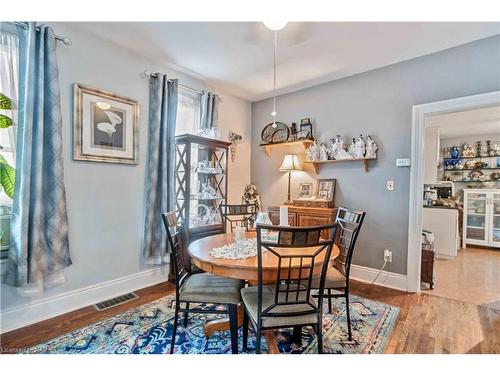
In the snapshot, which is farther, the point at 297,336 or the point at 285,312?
the point at 297,336

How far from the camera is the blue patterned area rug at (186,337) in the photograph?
5.98 ft

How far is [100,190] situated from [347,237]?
96.9 inches

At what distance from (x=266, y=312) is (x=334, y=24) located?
2.34 m

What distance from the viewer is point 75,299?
2.42 metres

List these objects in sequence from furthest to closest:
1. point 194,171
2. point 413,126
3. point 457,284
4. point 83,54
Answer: point 194,171 → point 457,284 → point 413,126 → point 83,54

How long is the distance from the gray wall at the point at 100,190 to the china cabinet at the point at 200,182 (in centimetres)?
44

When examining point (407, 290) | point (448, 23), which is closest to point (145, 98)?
point (448, 23)

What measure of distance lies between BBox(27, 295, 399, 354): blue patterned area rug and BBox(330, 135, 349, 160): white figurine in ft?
6.00

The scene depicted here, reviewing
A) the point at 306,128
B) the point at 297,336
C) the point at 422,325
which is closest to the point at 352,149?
the point at 306,128

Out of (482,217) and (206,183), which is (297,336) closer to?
(206,183)

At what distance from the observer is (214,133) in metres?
3.41

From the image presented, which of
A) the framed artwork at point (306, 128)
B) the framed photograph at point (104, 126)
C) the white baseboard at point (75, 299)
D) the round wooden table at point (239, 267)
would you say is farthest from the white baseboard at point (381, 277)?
the framed photograph at point (104, 126)

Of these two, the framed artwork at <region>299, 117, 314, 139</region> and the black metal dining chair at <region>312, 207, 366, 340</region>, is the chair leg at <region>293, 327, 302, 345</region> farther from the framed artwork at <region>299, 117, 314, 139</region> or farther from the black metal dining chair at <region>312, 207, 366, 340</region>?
the framed artwork at <region>299, 117, 314, 139</region>

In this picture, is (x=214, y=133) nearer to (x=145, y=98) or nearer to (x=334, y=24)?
(x=145, y=98)
